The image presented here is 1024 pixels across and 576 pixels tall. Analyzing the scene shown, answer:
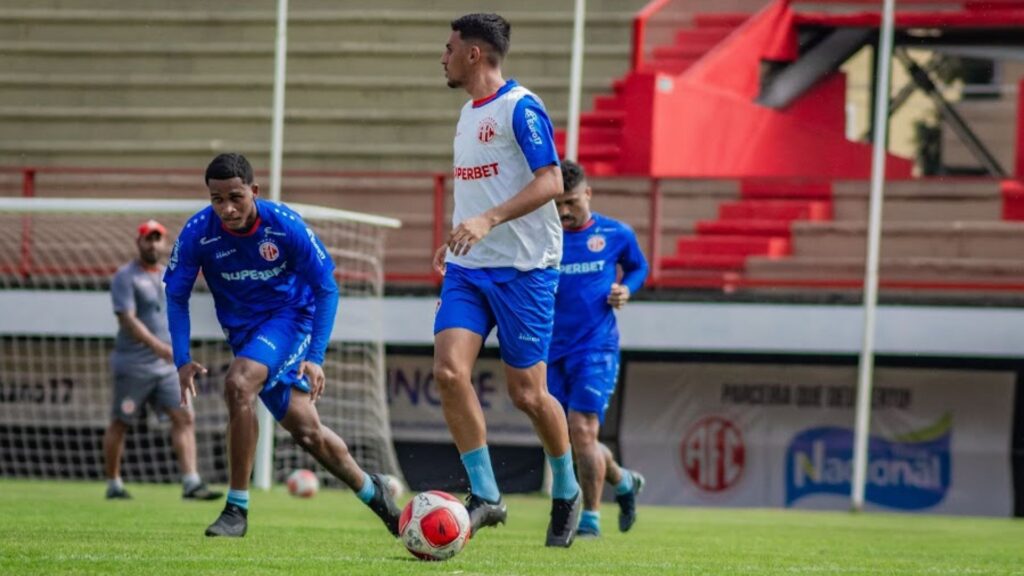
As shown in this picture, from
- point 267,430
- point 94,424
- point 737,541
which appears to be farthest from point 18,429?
point 737,541

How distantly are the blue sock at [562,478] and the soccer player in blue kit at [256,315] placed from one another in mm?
822

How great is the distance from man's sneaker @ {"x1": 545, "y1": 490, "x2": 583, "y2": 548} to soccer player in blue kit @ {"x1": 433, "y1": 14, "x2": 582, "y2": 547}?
1.60 feet

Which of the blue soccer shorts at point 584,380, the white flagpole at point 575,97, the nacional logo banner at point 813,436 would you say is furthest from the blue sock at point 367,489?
the nacional logo banner at point 813,436

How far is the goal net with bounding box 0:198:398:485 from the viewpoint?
54.2 feet

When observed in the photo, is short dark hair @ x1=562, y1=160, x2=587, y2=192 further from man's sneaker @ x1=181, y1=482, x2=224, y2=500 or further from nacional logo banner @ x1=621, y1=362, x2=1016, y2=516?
nacional logo banner @ x1=621, y1=362, x2=1016, y2=516

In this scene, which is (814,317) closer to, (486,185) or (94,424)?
(94,424)

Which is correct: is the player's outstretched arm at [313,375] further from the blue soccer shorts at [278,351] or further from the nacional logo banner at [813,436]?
the nacional logo banner at [813,436]

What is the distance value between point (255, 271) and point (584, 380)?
7.65ft

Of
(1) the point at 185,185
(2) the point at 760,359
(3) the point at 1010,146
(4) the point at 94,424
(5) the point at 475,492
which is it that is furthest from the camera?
(3) the point at 1010,146

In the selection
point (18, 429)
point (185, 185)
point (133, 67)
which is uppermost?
point (133, 67)

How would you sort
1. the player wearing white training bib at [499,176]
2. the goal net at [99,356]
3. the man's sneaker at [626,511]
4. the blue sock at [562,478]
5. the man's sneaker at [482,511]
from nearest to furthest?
1. the man's sneaker at [482,511]
2. the player wearing white training bib at [499,176]
3. the blue sock at [562,478]
4. the man's sneaker at [626,511]
5. the goal net at [99,356]

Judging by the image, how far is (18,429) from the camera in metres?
18.8

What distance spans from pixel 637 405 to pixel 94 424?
523 centimetres

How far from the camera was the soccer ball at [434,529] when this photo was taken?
22.4 feet
